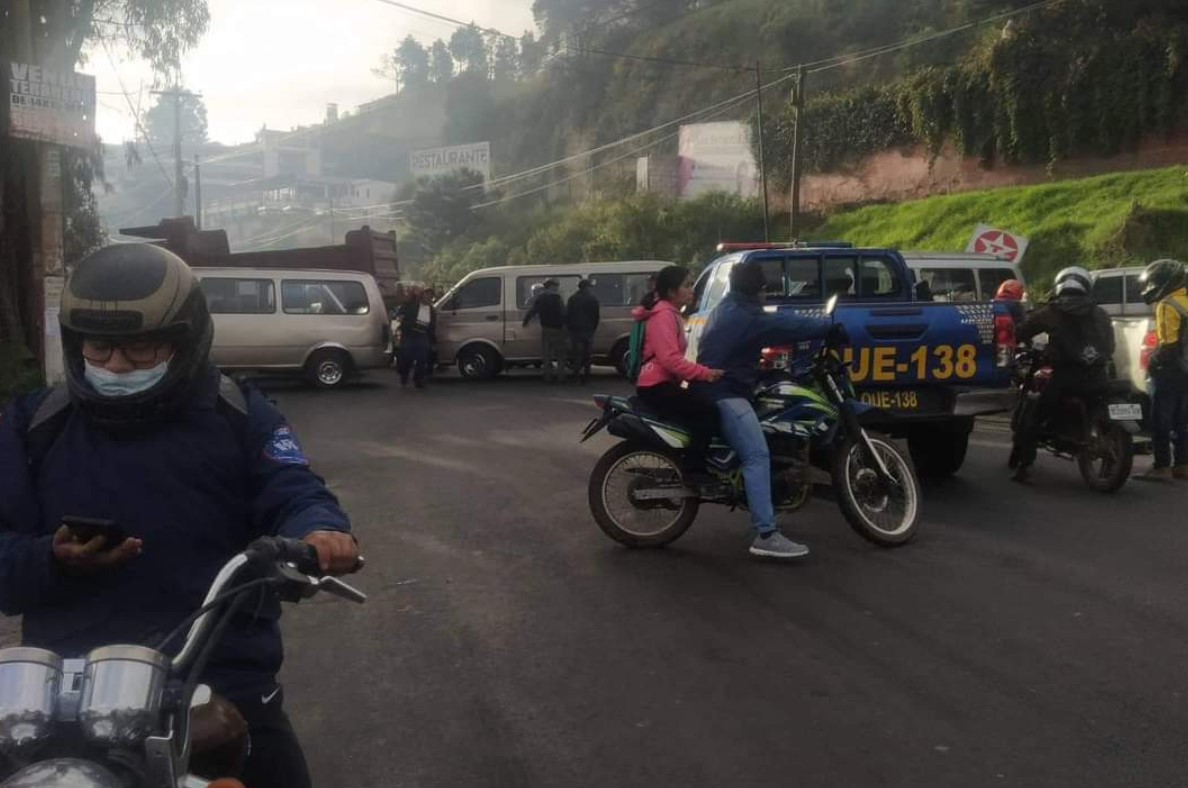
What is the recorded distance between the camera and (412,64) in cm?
12694

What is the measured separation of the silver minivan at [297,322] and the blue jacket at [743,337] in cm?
1301

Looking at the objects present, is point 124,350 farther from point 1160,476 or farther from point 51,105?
point 51,105

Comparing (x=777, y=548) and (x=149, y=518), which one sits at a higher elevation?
(x=149, y=518)

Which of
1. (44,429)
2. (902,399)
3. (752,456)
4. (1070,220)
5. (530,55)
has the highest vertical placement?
(530,55)

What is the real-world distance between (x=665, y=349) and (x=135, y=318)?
4811mm

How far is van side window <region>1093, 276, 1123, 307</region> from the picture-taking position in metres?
15.6

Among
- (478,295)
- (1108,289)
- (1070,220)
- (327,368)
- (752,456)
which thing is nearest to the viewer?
(752,456)

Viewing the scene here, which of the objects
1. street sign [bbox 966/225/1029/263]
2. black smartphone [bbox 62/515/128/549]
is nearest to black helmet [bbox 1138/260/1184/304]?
black smartphone [bbox 62/515/128/549]

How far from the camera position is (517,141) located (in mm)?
77438

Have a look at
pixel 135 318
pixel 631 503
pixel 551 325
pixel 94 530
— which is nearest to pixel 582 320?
pixel 551 325

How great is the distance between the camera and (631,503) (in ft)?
22.9

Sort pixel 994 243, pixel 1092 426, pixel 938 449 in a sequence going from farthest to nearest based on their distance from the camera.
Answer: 1. pixel 994 243
2. pixel 938 449
3. pixel 1092 426

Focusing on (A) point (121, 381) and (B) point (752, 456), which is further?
(B) point (752, 456)

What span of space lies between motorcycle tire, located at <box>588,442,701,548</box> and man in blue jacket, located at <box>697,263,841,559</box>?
17.4 inches
